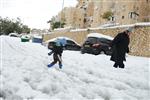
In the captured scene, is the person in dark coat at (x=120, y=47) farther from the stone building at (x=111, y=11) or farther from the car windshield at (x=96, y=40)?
the stone building at (x=111, y=11)

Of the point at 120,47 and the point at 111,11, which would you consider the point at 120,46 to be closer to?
the point at 120,47

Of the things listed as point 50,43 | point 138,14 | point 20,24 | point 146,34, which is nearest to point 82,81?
point 146,34

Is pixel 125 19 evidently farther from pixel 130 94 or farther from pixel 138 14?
pixel 130 94

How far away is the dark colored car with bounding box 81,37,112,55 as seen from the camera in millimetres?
25342

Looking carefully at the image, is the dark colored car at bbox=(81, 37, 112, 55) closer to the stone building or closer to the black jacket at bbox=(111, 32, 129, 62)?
the black jacket at bbox=(111, 32, 129, 62)

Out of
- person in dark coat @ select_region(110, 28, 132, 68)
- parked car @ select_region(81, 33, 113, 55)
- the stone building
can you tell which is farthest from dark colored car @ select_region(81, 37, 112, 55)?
the stone building

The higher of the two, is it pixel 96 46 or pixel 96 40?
pixel 96 40

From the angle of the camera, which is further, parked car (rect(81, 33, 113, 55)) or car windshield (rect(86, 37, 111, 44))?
car windshield (rect(86, 37, 111, 44))

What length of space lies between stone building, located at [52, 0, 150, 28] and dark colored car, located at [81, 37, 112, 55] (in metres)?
11.8

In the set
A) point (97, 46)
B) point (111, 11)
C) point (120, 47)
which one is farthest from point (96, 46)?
point (111, 11)

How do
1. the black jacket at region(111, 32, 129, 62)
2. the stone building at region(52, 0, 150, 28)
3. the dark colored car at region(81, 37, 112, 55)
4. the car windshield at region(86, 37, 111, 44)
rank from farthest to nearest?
the stone building at region(52, 0, 150, 28)
the car windshield at region(86, 37, 111, 44)
the dark colored car at region(81, 37, 112, 55)
the black jacket at region(111, 32, 129, 62)

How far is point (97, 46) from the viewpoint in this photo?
25.4 metres

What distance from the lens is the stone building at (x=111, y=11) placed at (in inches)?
2143

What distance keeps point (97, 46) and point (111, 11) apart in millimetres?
39397
